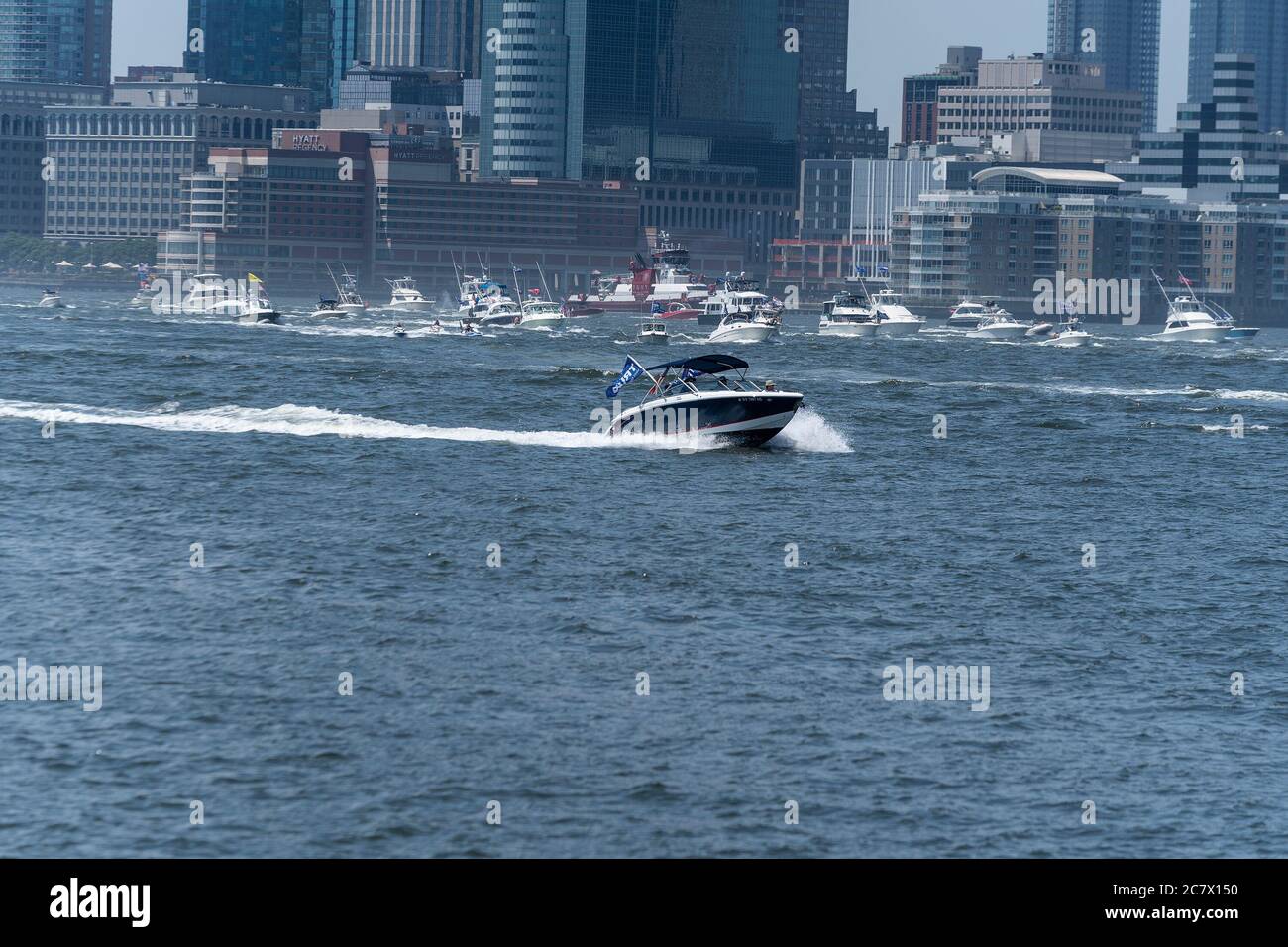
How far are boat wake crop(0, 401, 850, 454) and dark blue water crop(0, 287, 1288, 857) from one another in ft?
1.48

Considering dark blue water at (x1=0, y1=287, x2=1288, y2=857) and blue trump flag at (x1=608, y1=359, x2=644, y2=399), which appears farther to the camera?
blue trump flag at (x1=608, y1=359, x2=644, y2=399)

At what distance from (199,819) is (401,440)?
5250 centimetres

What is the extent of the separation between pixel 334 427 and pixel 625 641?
152 ft

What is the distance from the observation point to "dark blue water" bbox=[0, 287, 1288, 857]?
31.1m

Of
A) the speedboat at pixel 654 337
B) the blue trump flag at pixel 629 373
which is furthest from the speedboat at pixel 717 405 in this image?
the speedboat at pixel 654 337

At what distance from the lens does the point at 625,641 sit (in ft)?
140

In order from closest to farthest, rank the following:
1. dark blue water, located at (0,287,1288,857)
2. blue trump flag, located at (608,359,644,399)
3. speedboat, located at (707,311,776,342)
Answer: dark blue water, located at (0,287,1288,857), blue trump flag, located at (608,359,644,399), speedboat, located at (707,311,776,342)

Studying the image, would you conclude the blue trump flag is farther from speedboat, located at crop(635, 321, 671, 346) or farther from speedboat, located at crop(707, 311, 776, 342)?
speedboat, located at crop(707, 311, 776, 342)

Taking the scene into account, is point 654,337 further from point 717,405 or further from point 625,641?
point 625,641

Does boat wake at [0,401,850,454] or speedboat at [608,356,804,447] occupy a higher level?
speedboat at [608,356,804,447]

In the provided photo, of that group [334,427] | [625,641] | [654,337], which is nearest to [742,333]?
[654,337]

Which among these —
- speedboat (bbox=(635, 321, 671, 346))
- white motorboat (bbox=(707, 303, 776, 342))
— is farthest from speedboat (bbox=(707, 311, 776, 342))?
speedboat (bbox=(635, 321, 671, 346))

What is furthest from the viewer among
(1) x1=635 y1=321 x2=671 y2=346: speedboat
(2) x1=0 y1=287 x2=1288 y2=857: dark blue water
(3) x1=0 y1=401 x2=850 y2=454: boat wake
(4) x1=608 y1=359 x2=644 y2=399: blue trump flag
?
(1) x1=635 y1=321 x2=671 y2=346: speedboat

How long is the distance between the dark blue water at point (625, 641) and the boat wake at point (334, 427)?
45cm
